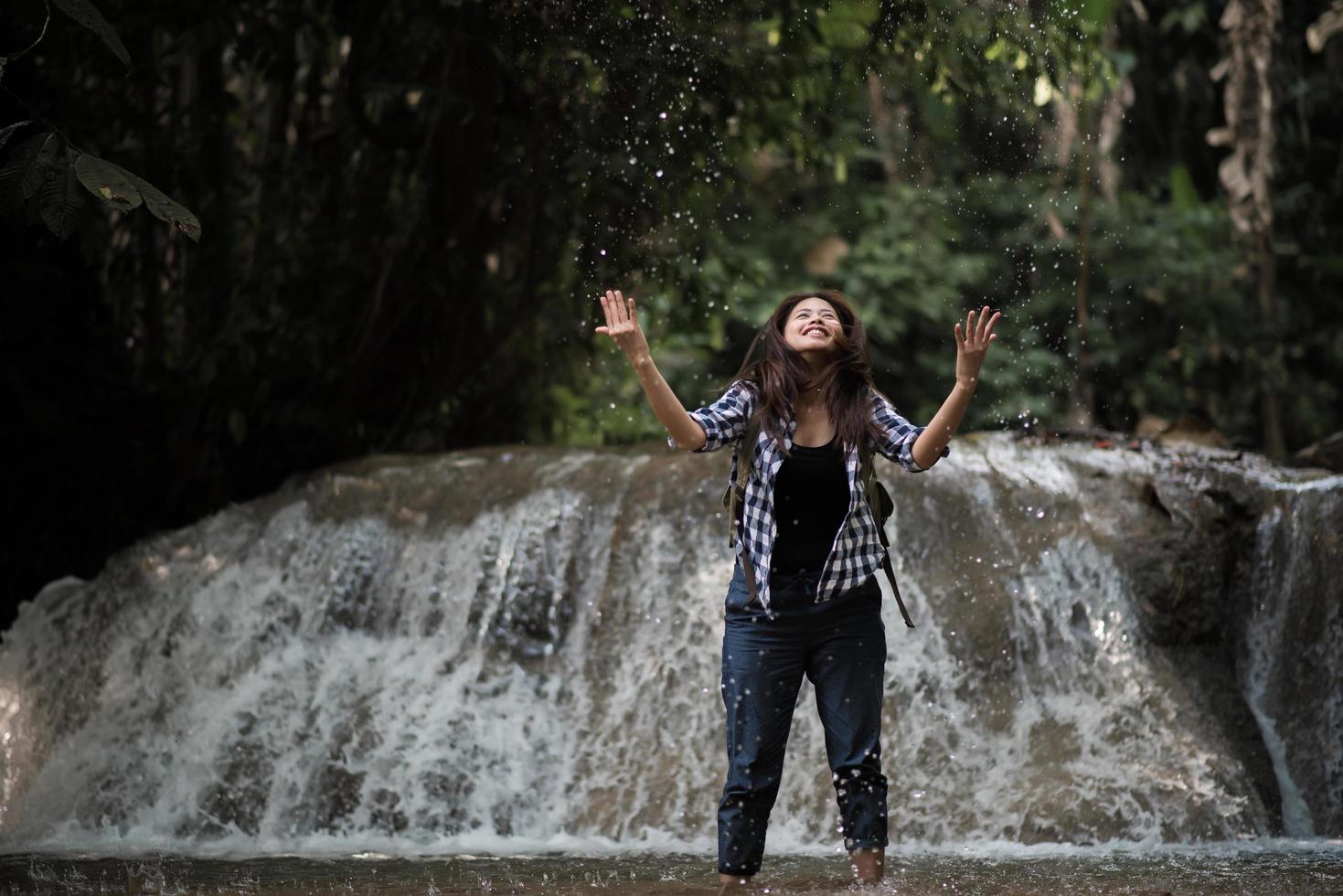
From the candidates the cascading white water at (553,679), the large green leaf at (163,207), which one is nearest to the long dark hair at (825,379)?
the large green leaf at (163,207)

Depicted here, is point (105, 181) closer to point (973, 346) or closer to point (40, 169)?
point (40, 169)

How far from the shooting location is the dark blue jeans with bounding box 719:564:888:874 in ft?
11.6

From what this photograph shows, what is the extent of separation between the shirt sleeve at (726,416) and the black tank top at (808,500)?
0.14 m

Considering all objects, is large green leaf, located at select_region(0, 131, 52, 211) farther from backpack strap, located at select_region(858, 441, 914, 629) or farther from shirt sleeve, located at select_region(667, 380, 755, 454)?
backpack strap, located at select_region(858, 441, 914, 629)

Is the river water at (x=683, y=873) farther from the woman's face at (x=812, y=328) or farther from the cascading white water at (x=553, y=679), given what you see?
the woman's face at (x=812, y=328)

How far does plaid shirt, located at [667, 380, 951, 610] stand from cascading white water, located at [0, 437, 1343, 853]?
210 centimetres

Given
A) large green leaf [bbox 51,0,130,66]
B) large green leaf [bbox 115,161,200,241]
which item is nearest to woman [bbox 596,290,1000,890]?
large green leaf [bbox 115,161,200,241]

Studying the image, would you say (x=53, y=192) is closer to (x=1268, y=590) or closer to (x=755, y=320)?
(x=1268, y=590)

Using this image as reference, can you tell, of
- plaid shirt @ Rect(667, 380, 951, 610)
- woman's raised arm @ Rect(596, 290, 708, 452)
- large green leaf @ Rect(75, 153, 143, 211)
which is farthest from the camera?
large green leaf @ Rect(75, 153, 143, 211)

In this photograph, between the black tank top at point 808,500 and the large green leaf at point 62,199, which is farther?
the large green leaf at point 62,199

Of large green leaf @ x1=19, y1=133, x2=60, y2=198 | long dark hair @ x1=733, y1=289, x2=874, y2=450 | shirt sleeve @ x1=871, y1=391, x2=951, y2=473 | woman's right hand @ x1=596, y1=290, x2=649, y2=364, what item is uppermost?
large green leaf @ x1=19, y1=133, x2=60, y2=198

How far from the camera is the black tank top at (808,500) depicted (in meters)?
3.57

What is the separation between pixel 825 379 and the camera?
3.68 m

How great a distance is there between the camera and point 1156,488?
258 inches
